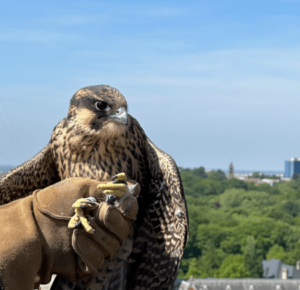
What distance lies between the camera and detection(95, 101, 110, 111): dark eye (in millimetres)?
4219

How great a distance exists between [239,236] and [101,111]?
7353cm

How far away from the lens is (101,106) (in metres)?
4.23

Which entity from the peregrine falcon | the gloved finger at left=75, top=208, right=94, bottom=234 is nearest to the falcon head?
the peregrine falcon

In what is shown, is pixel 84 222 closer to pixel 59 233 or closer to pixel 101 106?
pixel 59 233

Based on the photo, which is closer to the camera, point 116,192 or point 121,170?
point 116,192

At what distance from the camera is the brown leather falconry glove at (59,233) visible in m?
3.54

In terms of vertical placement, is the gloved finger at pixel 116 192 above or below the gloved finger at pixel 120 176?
below

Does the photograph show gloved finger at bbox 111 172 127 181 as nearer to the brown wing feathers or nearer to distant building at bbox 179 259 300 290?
the brown wing feathers

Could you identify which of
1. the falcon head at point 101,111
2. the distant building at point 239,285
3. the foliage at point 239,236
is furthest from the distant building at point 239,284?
the falcon head at point 101,111

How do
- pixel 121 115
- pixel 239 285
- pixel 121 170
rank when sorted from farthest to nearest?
pixel 239 285 → pixel 121 170 → pixel 121 115

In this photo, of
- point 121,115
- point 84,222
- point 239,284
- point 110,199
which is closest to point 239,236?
point 239,284

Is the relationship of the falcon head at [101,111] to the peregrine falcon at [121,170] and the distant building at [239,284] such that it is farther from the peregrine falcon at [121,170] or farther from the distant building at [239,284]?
the distant building at [239,284]

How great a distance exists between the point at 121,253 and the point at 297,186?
134654 mm

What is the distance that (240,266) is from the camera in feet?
213
